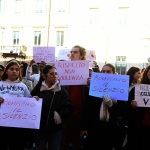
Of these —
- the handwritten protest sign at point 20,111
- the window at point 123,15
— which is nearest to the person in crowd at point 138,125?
the handwritten protest sign at point 20,111

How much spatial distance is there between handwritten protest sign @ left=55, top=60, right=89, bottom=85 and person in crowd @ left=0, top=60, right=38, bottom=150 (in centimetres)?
69

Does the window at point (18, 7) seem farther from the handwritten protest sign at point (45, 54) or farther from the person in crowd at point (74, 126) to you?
the person in crowd at point (74, 126)

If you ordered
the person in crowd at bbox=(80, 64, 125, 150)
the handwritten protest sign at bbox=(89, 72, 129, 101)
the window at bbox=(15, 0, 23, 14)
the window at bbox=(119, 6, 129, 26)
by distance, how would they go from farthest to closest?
the window at bbox=(15, 0, 23, 14), the window at bbox=(119, 6, 129, 26), the handwritten protest sign at bbox=(89, 72, 129, 101), the person in crowd at bbox=(80, 64, 125, 150)

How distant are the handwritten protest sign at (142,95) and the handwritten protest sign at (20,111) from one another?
4.44 ft

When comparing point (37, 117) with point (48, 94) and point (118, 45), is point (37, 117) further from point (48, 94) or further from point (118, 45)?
point (118, 45)

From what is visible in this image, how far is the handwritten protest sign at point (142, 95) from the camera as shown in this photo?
417 cm

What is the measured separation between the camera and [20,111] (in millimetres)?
4043

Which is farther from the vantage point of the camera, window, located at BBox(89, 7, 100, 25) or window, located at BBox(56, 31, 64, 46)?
window, located at BBox(56, 31, 64, 46)

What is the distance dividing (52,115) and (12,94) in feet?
2.09

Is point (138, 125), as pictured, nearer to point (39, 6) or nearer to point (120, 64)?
point (120, 64)

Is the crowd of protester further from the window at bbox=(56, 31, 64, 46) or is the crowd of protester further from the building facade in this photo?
the window at bbox=(56, 31, 64, 46)

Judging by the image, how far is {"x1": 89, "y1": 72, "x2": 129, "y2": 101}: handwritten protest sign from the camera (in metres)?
4.23

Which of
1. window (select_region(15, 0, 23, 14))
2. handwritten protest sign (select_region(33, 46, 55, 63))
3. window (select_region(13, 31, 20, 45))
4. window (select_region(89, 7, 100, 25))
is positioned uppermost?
window (select_region(15, 0, 23, 14))

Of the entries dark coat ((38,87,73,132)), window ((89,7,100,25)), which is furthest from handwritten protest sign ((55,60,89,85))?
window ((89,7,100,25))
